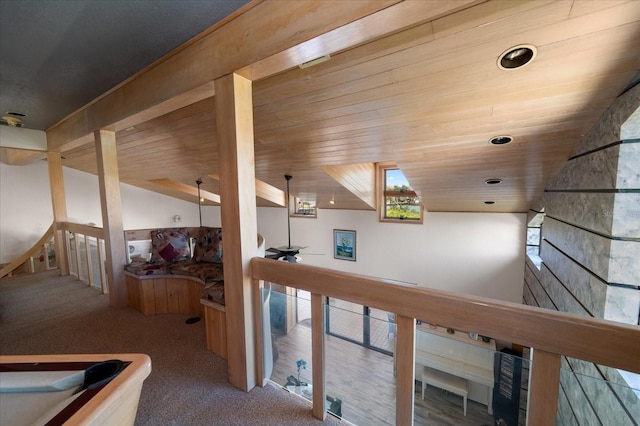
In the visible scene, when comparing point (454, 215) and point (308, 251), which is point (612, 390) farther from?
point (308, 251)

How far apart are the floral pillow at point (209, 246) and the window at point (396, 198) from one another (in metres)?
4.21

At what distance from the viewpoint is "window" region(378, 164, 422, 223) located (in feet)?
19.2

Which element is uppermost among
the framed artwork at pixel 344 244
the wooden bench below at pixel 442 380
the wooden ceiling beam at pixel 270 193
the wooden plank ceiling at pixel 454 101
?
the wooden plank ceiling at pixel 454 101

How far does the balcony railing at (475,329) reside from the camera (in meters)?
0.77

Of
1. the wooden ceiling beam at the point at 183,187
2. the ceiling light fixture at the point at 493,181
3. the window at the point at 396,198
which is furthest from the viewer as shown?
the wooden ceiling beam at the point at 183,187

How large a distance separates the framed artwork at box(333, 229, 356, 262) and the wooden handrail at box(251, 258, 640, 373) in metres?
5.40

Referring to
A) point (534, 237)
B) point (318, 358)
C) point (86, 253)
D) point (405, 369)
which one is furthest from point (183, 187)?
point (534, 237)

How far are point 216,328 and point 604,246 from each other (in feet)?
9.60

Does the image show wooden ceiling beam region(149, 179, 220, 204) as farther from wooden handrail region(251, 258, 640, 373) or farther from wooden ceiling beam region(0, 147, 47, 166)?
wooden handrail region(251, 258, 640, 373)

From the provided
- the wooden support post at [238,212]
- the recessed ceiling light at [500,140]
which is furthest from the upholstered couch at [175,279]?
the recessed ceiling light at [500,140]

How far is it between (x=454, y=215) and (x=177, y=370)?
17.5ft

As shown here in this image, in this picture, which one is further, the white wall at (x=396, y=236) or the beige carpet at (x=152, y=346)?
the white wall at (x=396, y=236)

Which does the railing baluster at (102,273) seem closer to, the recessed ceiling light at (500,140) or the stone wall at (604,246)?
the stone wall at (604,246)

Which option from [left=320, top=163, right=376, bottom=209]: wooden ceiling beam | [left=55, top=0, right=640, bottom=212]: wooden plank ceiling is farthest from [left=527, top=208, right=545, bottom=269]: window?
[left=320, top=163, right=376, bottom=209]: wooden ceiling beam
